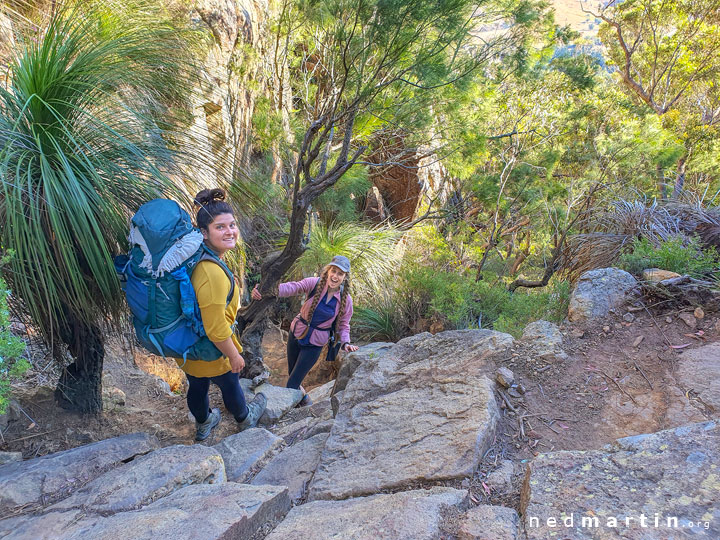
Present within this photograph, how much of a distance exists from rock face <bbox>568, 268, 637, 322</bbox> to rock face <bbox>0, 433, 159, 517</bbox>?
270cm

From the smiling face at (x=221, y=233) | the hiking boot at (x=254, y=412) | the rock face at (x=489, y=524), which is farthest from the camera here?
the hiking boot at (x=254, y=412)

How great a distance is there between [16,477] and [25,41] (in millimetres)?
2277

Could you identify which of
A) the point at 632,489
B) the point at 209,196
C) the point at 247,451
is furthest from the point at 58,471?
the point at 632,489

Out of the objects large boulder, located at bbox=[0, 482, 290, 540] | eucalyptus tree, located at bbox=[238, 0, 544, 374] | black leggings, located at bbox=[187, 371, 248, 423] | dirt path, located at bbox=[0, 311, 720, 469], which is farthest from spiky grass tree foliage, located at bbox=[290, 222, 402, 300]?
large boulder, located at bbox=[0, 482, 290, 540]

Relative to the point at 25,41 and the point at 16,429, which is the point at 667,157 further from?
the point at 16,429

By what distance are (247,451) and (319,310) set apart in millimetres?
1594

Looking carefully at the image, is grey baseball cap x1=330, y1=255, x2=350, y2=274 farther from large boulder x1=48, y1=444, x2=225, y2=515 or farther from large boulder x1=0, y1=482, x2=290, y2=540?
large boulder x1=0, y1=482, x2=290, y2=540

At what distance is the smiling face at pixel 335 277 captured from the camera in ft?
12.2

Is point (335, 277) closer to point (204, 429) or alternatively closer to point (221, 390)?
point (221, 390)

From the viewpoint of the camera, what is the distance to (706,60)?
941cm

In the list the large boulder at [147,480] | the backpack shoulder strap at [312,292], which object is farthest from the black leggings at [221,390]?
the backpack shoulder strap at [312,292]

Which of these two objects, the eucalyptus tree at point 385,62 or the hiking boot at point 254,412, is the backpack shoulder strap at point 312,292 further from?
the hiking boot at point 254,412

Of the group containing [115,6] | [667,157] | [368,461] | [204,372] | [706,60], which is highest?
[706,60]

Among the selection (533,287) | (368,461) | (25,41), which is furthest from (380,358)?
(533,287)
